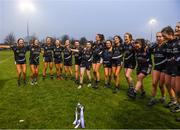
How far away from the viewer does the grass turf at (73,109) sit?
9.03 m

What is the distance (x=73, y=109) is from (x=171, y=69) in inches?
161

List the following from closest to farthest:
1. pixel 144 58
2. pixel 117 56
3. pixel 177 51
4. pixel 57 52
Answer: pixel 177 51
pixel 144 58
pixel 117 56
pixel 57 52

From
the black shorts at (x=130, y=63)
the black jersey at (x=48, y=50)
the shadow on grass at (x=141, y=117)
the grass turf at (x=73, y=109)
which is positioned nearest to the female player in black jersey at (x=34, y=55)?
the black jersey at (x=48, y=50)

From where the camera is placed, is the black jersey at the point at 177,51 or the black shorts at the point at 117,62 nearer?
the black jersey at the point at 177,51

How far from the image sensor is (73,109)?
10508mm

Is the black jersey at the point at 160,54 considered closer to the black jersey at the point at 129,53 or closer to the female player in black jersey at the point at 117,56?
the black jersey at the point at 129,53

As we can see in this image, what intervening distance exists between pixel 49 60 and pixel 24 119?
726cm

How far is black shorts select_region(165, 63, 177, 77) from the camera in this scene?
877 centimetres

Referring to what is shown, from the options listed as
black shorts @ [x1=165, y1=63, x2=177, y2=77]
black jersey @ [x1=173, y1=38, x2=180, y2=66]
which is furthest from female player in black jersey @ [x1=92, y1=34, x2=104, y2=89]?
black jersey @ [x1=173, y1=38, x2=180, y2=66]

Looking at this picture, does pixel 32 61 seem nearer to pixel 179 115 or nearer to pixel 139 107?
pixel 139 107

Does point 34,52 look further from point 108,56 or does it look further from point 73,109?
point 73,109

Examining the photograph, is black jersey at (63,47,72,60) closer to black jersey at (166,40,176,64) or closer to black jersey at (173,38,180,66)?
black jersey at (166,40,176,64)

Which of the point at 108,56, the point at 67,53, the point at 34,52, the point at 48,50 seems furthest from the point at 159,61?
the point at 34,52

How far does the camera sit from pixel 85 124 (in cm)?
888
